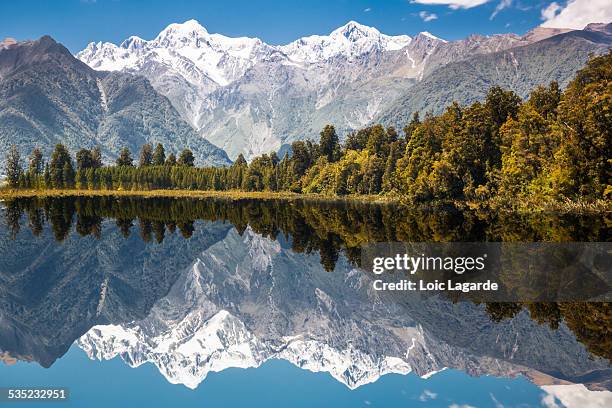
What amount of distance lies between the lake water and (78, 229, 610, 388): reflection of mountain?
7cm

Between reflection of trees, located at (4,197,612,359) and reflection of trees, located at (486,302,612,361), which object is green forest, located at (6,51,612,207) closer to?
reflection of trees, located at (4,197,612,359)

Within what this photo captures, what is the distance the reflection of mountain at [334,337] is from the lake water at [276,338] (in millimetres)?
72

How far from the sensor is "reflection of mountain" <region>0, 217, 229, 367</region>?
78.5 ft

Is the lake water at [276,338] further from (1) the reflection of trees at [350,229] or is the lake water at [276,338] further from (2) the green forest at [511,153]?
(2) the green forest at [511,153]

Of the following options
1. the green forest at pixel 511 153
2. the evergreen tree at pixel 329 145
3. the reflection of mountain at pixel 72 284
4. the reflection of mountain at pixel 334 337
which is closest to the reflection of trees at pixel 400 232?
the reflection of mountain at pixel 334 337

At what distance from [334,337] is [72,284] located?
1785 cm

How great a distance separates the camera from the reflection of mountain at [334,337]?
19.8 m

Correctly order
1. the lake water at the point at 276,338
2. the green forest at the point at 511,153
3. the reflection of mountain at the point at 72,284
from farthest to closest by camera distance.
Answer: the green forest at the point at 511,153
the reflection of mountain at the point at 72,284
the lake water at the point at 276,338

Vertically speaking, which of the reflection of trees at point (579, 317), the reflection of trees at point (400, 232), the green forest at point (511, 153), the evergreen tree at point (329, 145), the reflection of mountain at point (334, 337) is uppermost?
the evergreen tree at point (329, 145)

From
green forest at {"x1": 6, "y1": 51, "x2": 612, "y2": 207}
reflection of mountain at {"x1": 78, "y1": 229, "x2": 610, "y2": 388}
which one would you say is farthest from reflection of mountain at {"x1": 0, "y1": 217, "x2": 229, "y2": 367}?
green forest at {"x1": 6, "y1": 51, "x2": 612, "y2": 207}

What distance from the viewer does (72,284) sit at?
3388 centimetres

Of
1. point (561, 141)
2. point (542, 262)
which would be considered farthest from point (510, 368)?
point (561, 141)

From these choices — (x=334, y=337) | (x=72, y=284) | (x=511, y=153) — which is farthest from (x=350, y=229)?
(x=511, y=153)

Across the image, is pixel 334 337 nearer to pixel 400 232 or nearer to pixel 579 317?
pixel 579 317
